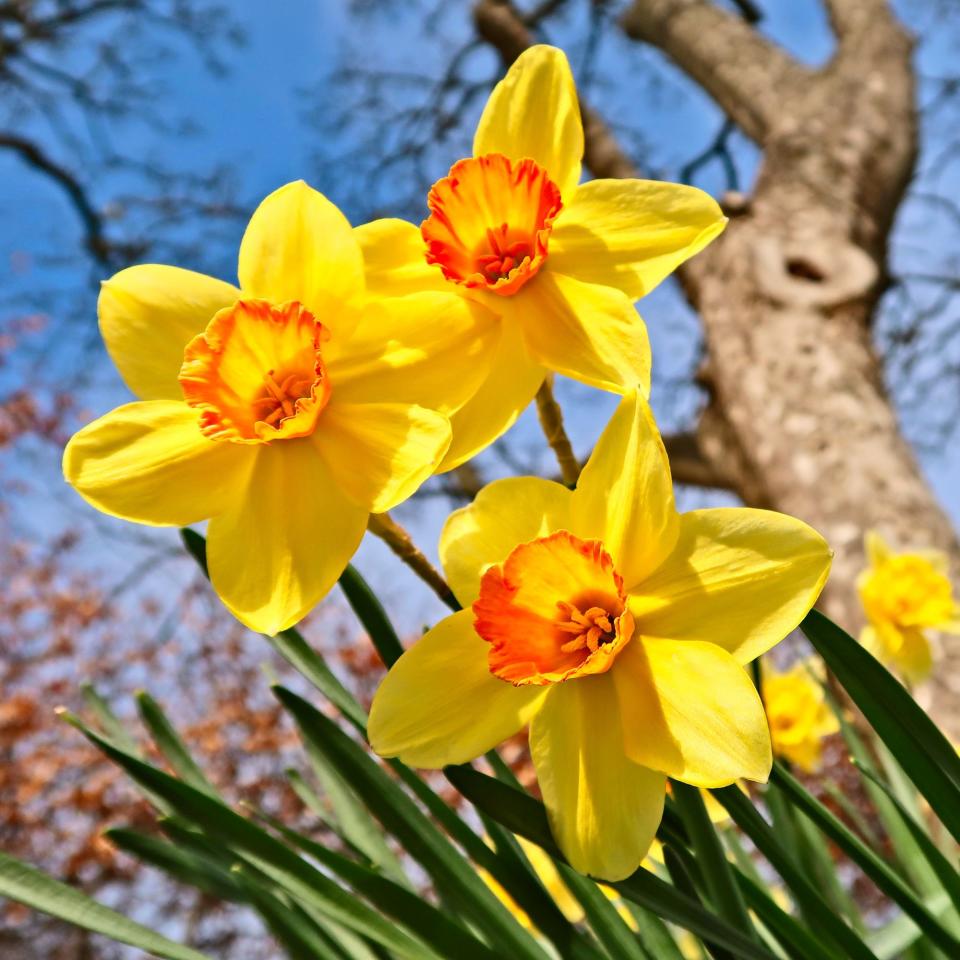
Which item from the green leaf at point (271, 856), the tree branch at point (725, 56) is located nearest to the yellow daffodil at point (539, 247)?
the green leaf at point (271, 856)

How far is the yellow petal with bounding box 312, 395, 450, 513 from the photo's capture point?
39cm

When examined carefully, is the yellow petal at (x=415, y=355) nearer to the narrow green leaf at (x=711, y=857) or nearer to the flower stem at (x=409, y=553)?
the flower stem at (x=409, y=553)

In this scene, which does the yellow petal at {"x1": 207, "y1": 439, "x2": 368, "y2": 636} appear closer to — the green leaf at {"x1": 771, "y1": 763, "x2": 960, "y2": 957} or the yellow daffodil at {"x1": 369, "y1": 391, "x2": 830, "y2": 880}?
the yellow daffodil at {"x1": 369, "y1": 391, "x2": 830, "y2": 880}

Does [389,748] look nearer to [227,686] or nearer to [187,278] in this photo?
[187,278]

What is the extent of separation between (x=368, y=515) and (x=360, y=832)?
38 centimetres

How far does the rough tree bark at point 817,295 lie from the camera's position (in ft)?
7.32

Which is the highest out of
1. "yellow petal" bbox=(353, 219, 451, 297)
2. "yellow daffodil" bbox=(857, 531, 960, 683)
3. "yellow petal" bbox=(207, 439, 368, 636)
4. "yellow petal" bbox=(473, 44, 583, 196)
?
"yellow petal" bbox=(473, 44, 583, 196)

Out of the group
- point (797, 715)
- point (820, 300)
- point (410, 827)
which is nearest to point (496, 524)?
point (410, 827)

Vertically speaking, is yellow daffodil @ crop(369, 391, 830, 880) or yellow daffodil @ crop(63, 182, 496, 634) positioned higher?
yellow daffodil @ crop(63, 182, 496, 634)

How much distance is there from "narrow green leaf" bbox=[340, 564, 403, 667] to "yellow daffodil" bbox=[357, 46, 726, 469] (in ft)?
0.34

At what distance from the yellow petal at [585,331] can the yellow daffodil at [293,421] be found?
3 centimetres

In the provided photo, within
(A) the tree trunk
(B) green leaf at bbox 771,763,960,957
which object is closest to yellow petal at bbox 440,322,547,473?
(B) green leaf at bbox 771,763,960,957

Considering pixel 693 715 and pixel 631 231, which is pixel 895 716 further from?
pixel 631 231

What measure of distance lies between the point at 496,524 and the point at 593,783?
0.42 ft
